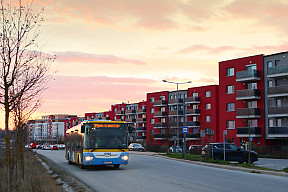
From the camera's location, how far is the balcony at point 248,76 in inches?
2224

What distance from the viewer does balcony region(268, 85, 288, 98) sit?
51.8 meters

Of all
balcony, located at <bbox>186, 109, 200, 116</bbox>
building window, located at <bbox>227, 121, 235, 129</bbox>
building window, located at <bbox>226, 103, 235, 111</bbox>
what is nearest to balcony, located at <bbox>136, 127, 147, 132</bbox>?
balcony, located at <bbox>186, 109, 200, 116</bbox>

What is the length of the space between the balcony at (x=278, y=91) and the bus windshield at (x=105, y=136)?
35.7m

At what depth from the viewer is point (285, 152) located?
45.7 meters

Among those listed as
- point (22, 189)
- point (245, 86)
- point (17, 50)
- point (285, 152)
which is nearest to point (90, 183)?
point (22, 189)

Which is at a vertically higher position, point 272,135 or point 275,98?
point 275,98

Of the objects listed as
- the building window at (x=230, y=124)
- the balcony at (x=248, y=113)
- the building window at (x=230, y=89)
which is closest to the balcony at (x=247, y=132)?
the balcony at (x=248, y=113)

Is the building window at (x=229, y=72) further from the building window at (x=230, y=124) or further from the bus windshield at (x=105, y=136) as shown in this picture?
the bus windshield at (x=105, y=136)

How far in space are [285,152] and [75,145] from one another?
29781 mm

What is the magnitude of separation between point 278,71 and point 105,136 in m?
37.6

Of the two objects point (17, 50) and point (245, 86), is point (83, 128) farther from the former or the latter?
point (245, 86)

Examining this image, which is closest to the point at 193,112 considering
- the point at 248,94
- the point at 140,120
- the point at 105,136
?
the point at 248,94

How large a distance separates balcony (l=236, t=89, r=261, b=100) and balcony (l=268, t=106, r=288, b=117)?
361 centimetres

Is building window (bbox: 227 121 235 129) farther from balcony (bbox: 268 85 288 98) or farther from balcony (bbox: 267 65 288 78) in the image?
balcony (bbox: 267 65 288 78)
